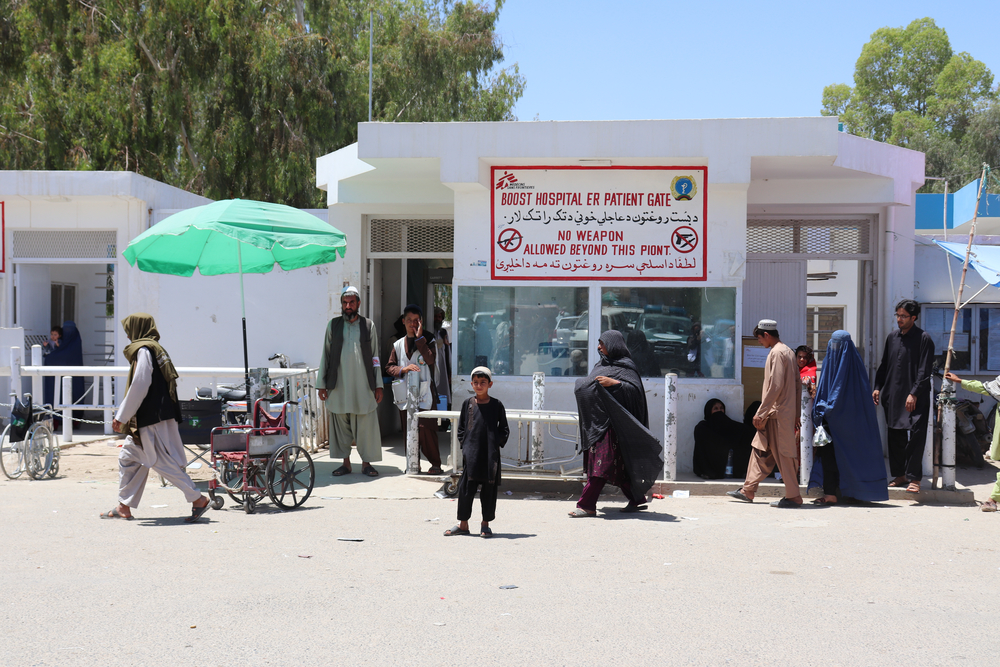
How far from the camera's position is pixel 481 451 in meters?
6.30

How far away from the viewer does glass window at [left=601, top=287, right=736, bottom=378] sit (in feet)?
30.1

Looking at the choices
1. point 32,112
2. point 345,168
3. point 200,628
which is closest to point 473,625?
point 200,628

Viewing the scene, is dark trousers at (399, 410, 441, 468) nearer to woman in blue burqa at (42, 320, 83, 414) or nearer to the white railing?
the white railing

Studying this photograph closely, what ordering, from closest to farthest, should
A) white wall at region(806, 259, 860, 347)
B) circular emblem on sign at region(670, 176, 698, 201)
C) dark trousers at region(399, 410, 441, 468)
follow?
dark trousers at region(399, 410, 441, 468)
circular emblem on sign at region(670, 176, 698, 201)
white wall at region(806, 259, 860, 347)

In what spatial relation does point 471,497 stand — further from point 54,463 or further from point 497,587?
point 54,463

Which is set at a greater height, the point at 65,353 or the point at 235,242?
the point at 235,242

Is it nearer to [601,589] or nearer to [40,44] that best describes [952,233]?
[601,589]

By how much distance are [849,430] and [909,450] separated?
93 cm

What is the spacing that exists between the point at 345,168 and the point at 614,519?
18.3ft

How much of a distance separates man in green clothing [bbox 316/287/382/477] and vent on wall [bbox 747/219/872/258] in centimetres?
500

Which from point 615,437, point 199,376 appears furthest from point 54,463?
point 615,437

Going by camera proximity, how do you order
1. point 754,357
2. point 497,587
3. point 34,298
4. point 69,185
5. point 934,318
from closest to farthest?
1. point 497,587
2. point 754,357
3. point 934,318
4. point 69,185
5. point 34,298

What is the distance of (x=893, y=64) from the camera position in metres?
45.3

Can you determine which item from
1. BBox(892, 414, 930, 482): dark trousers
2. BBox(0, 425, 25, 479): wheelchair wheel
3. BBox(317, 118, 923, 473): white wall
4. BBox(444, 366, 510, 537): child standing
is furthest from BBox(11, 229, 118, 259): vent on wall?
BBox(892, 414, 930, 482): dark trousers
